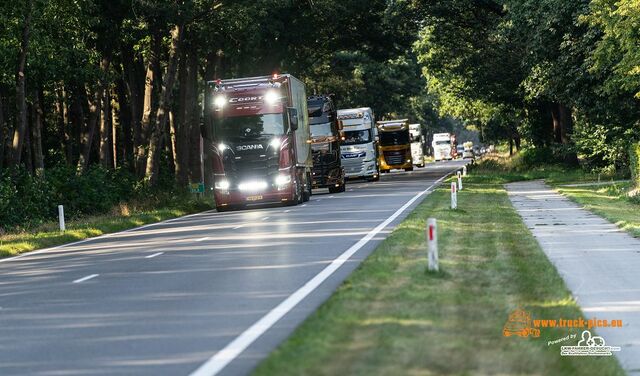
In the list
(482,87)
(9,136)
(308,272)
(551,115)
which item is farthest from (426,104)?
(308,272)

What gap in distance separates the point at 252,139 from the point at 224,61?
1615 centimetres

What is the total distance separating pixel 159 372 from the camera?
9.75 meters

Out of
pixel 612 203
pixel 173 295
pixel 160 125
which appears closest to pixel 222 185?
pixel 160 125

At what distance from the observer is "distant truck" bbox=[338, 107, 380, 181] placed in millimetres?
63250

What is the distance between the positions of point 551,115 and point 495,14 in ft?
52.3

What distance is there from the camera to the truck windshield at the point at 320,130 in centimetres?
5159

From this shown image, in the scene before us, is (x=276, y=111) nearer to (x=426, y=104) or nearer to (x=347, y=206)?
(x=347, y=206)

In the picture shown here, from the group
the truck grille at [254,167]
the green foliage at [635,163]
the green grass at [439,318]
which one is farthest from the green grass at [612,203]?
the truck grille at [254,167]

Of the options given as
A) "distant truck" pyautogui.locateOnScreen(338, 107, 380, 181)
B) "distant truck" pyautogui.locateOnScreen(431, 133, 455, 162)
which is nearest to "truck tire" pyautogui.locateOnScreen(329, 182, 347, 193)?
"distant truck" pyautogui.locateOnScreen(338, 107, 380, 181)

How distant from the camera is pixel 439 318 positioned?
1178 centimetres

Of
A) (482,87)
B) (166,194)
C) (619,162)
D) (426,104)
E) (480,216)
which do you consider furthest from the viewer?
(426,104)

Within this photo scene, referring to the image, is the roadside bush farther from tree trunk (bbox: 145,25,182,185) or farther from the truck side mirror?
the truck side mirror

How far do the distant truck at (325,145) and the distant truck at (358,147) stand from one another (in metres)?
9.97

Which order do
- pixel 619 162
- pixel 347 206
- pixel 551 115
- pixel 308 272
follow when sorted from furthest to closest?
pixel 551 115
pixel 619 162
pixel 347 206
pixel 308 272
